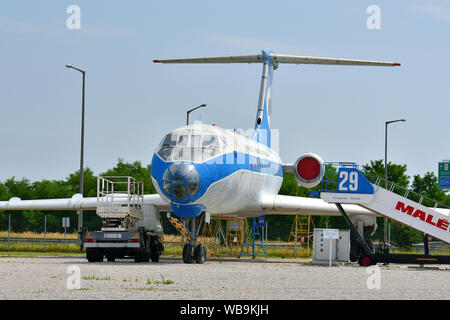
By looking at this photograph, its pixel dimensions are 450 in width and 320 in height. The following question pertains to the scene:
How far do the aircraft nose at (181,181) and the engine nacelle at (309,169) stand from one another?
20.9 ft

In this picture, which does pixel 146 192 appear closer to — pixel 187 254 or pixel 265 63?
pixel 265 63

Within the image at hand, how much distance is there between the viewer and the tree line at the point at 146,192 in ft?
183

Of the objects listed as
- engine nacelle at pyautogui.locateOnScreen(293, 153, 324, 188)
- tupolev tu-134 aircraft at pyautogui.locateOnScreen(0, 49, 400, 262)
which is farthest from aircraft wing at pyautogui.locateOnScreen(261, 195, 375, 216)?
engine nacelle at pyautogui.locateOnScreen(293, 153, 324, 188)

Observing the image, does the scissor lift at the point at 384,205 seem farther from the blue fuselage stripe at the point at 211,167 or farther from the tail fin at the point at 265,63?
the tail fin at the point at 265,63

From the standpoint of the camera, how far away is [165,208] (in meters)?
28.2

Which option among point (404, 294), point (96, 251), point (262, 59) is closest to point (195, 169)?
point (96, 251)

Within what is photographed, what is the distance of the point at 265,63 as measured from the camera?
113ft

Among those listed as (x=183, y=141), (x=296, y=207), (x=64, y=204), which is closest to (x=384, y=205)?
(x=296, y=207)

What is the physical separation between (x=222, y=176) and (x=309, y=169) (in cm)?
492

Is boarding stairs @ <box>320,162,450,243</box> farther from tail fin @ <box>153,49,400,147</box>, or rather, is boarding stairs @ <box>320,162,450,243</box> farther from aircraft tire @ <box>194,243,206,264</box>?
tail fin @ <box>153,49,400,147</box>

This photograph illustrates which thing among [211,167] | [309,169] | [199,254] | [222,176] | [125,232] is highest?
[309,169]

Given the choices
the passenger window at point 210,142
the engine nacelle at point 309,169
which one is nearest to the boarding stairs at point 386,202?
the engine nacelle at point 309,169

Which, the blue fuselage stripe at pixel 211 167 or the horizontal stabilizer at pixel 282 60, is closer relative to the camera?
the blue fuselage stripe at pixel 211 167
